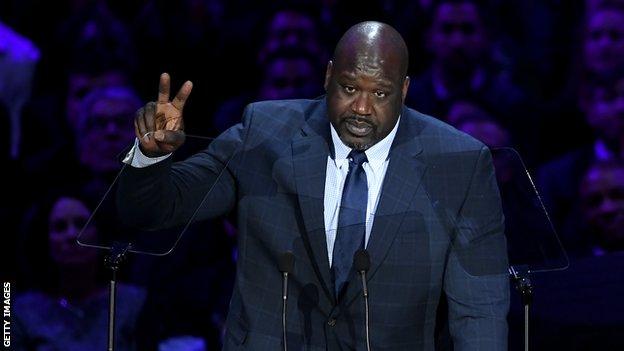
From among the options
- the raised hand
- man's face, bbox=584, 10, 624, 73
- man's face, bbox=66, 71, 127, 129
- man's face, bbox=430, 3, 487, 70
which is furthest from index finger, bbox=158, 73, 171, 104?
man's face, bbox=584, 10, 624, 73

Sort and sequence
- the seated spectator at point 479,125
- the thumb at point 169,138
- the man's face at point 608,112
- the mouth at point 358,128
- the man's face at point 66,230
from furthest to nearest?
the man's face at point 608,112 → the seated spectator at point 479,125 → the man's face at point 66,230 → the mouth at point 358,128 → the thumb at point 169,138

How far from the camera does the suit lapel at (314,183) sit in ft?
7.48

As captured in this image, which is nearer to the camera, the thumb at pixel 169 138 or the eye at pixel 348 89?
the thumb at pixel 169 138

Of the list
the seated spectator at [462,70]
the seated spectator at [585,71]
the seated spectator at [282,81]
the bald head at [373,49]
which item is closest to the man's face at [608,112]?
the seated spectator at [585,71]

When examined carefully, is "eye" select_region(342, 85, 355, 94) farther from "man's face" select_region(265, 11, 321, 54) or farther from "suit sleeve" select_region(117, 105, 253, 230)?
"man's face" select_region(265, 11, 321, 54)

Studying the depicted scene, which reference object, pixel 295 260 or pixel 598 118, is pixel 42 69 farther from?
pixel 295 260

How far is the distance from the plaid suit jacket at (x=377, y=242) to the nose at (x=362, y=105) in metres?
0.13

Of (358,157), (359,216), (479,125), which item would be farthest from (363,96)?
(479,125)

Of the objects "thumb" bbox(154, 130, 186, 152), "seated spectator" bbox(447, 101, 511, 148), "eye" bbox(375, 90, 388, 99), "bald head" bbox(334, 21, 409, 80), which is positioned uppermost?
"seated spectator" bbox(447, 101, 511, 148)

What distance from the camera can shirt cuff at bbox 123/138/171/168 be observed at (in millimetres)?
2207

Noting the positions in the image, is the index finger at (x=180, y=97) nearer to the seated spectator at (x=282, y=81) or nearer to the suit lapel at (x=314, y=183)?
the suit lapel at (x=314, y=183)

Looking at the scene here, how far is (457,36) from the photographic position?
4.88 meters

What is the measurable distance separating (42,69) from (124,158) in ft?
9.82

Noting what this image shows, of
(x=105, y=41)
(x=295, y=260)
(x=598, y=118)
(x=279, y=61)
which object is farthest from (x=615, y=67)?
(x=295, y=260)
